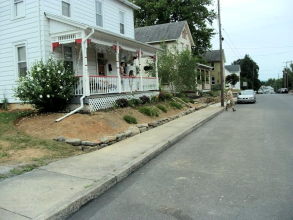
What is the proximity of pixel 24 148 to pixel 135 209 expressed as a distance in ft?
14.2

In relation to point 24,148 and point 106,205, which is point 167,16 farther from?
point 106,205

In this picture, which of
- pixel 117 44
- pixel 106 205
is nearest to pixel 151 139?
pixel 106 205

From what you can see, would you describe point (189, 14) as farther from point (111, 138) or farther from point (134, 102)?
point (111, 138)

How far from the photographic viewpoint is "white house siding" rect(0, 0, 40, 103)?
11.9 meters

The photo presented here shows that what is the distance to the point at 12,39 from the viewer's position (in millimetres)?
12750

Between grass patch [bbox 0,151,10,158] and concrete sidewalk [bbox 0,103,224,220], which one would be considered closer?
concrete sidewalk [bbox 0,103,224,220]

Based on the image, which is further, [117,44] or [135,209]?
[117,44]

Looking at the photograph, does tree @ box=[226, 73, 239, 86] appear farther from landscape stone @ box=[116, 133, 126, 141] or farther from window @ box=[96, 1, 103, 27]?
landscape stone @ box=[116, 133, 126, 141]

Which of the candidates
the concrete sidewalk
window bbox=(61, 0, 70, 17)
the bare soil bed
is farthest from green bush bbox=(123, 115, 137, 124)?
window bbox=(61, 0, 70, 17)

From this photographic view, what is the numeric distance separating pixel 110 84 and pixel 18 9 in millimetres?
5797

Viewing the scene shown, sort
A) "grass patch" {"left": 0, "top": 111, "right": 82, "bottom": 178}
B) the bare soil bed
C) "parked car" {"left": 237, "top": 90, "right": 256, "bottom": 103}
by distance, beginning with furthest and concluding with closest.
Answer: "parked car" {"left": 237, "top": 90, "right": 256, "bottom": 103}, the bare soil bed, "grass patch" {"left": 0, "top": 111, "right": 82, "bottom": 178}

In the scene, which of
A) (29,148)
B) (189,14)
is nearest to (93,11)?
(29,148)

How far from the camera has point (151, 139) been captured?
28.2ft

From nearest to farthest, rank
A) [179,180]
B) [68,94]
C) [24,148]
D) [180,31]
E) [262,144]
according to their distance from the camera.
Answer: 1. [179,180]
2. [24,148]
3. [262,144]
4. [68,94]
5. [180,31]
